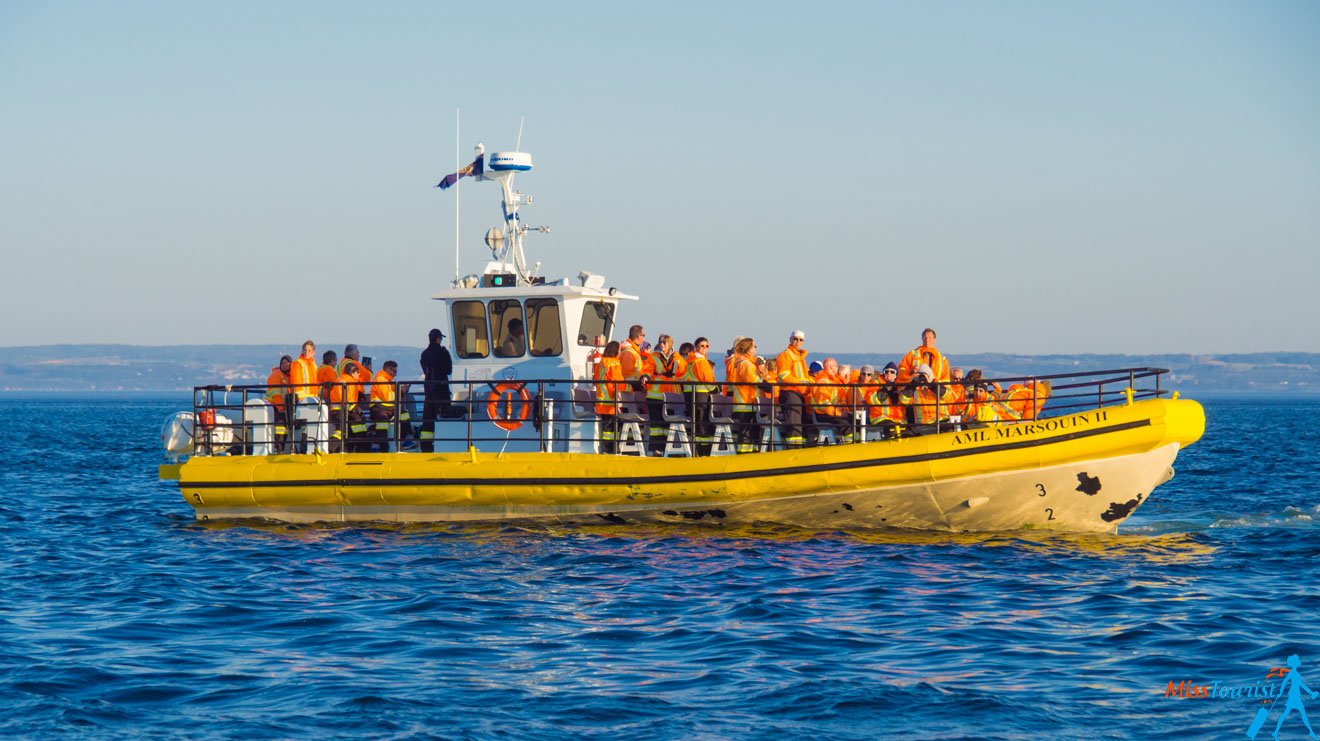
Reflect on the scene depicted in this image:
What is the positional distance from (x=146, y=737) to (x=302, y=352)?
8.18 metres

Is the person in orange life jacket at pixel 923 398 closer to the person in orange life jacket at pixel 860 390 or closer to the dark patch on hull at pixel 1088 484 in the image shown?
the person in orange life jacket at pixel 860 390

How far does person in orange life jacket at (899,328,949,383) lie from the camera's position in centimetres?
1262

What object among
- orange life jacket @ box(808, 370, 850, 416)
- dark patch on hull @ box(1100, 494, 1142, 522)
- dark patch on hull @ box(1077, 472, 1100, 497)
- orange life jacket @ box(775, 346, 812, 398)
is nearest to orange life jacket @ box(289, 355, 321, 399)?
orange life jacket @ box(775, 346, 812, 398)

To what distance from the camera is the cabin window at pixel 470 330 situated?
14750 millimetres

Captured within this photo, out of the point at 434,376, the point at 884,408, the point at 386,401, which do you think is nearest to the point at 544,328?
the point at 434,376

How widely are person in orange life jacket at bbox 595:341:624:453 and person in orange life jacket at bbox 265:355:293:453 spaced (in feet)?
12.7

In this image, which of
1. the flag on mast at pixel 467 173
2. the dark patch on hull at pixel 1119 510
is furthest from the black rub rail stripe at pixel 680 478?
the flag on mast at pixel 467 173

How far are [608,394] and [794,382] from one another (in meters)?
2.09

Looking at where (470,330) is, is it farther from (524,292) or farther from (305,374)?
(305,374)

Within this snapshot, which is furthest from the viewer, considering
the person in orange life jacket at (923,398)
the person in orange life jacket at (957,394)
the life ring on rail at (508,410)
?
the life ring on rail at (508,410)

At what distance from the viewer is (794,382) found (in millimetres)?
12750

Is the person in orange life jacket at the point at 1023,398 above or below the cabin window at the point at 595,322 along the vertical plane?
below

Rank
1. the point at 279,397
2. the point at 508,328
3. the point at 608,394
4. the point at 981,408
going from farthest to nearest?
→ the point at 279,397 < the point at 508,328 < the point at 608,394 < the point at 981,408

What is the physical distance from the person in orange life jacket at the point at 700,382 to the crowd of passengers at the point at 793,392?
0.04 feet
